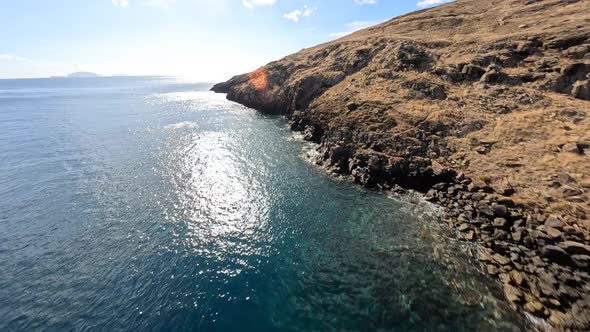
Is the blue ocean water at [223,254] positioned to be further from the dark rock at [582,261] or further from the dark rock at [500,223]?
the dark rock at [582,261]

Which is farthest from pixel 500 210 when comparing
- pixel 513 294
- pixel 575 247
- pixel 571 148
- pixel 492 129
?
pixel 492 129

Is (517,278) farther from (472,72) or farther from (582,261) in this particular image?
(472,72)

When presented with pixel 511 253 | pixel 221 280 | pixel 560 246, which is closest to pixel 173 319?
pixel 221 280

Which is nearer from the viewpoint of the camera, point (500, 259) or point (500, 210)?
point (500, 259)

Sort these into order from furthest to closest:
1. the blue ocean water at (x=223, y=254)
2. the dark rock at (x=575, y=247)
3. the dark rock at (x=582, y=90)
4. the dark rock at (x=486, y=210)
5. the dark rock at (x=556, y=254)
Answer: the dark rock at (x=582, y=90) → the dark rock at (x=486, y=210) → the dark rock at (x=556, y=254) → the dark rock at (x=575, y=247) → the blue ocean water at (x=223, y=254)

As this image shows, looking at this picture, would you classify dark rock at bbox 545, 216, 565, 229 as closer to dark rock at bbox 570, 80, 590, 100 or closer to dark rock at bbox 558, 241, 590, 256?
dark rock at bbox 558, 241, 590, 256

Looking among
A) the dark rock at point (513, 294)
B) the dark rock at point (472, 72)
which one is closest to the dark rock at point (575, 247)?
the dark rock at point (513, 294)
